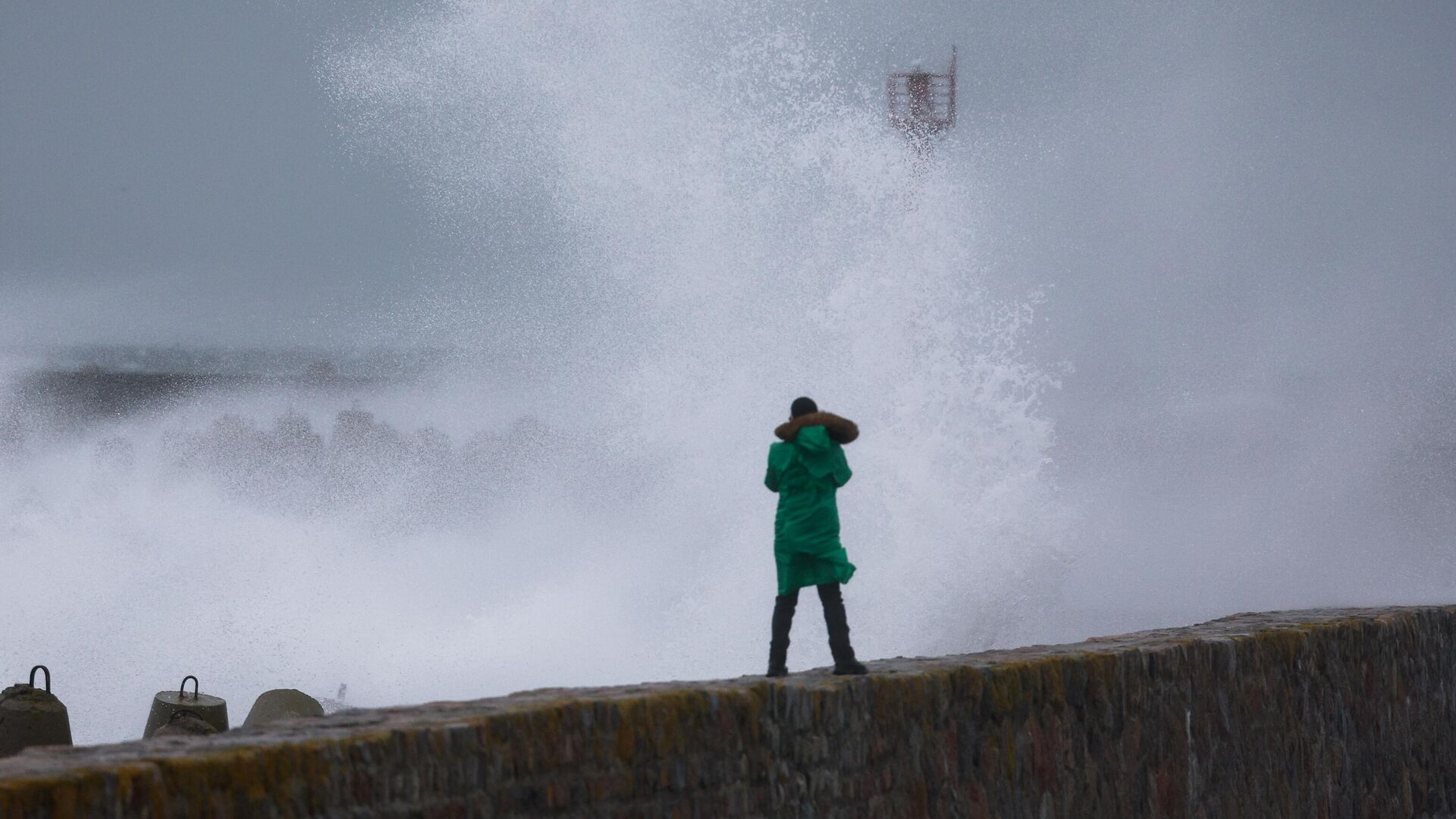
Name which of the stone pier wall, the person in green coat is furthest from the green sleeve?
the stone pier wall

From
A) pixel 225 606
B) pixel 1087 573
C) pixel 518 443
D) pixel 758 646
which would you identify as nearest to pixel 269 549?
pixel 225 606

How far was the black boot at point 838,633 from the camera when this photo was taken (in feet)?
19.1

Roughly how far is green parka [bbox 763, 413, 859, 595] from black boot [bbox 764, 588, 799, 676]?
0.06 meters

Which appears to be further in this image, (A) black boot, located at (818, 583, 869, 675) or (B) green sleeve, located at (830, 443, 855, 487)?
(B) green sleeve, located at (830, 443, 855, 487)

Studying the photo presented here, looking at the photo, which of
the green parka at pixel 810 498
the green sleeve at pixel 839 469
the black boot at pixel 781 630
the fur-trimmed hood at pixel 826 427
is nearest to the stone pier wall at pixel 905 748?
the black boot at pixel 781 630

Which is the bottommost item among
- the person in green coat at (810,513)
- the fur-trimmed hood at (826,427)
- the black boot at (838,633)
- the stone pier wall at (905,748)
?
the stone pier wall at (905,748)

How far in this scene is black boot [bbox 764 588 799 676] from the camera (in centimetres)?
624

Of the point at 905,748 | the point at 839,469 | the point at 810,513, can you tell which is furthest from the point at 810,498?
the point at 905,748

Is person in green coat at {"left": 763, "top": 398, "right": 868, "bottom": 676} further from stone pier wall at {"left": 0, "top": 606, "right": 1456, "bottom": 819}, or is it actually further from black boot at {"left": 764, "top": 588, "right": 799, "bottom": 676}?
stone pier wall at {"left": 0, "top": 606, "right": 1456, "bottom": 819}

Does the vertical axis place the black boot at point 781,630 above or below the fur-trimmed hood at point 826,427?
below

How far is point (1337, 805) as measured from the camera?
8406 mm

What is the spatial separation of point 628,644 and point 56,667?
865cm

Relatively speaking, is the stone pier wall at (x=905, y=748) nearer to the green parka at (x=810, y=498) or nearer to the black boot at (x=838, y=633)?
the black boot at (x=838, y=633)

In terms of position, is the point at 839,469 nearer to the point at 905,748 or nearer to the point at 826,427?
the point at 826,427
